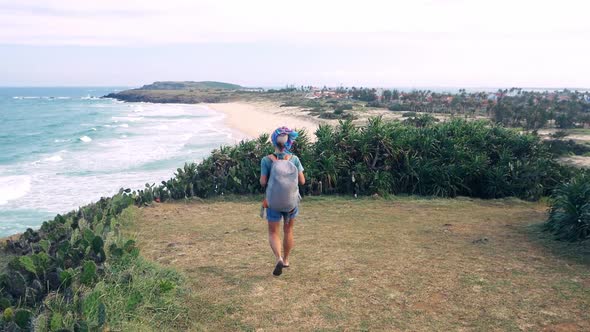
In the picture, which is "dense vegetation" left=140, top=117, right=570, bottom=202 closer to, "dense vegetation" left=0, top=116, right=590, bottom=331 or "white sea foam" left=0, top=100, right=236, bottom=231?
"dense vegetation" left=0, top=116, right=590, bottom=331

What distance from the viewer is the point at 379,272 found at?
17.6 ft

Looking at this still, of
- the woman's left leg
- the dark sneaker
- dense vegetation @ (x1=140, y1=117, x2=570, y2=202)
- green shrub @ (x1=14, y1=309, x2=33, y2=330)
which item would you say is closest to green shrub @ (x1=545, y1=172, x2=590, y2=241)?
dense vegetation @ (x1=140, y1=117, x2=570, y2=202)

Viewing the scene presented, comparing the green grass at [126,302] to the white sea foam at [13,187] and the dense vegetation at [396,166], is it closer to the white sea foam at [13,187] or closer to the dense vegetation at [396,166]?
the dense vegetation at [396,166]

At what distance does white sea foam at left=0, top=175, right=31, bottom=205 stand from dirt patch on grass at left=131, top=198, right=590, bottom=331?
41.8ft

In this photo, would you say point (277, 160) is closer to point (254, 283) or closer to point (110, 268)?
point (254, 283)

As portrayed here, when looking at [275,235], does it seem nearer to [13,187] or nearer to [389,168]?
[389,168]

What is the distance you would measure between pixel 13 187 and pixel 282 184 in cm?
1940

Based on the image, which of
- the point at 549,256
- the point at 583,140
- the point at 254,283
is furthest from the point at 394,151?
the point at 583,140

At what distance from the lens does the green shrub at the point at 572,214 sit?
638 cm

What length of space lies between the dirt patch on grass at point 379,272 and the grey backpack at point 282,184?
83cm

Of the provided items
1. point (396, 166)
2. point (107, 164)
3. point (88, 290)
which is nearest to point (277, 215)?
point (88, 290)

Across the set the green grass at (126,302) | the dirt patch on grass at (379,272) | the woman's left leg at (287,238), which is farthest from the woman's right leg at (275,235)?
the green grass at (126,302)

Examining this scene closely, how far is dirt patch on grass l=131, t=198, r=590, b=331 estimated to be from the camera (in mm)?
4281

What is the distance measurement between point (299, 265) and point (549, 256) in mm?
3032
